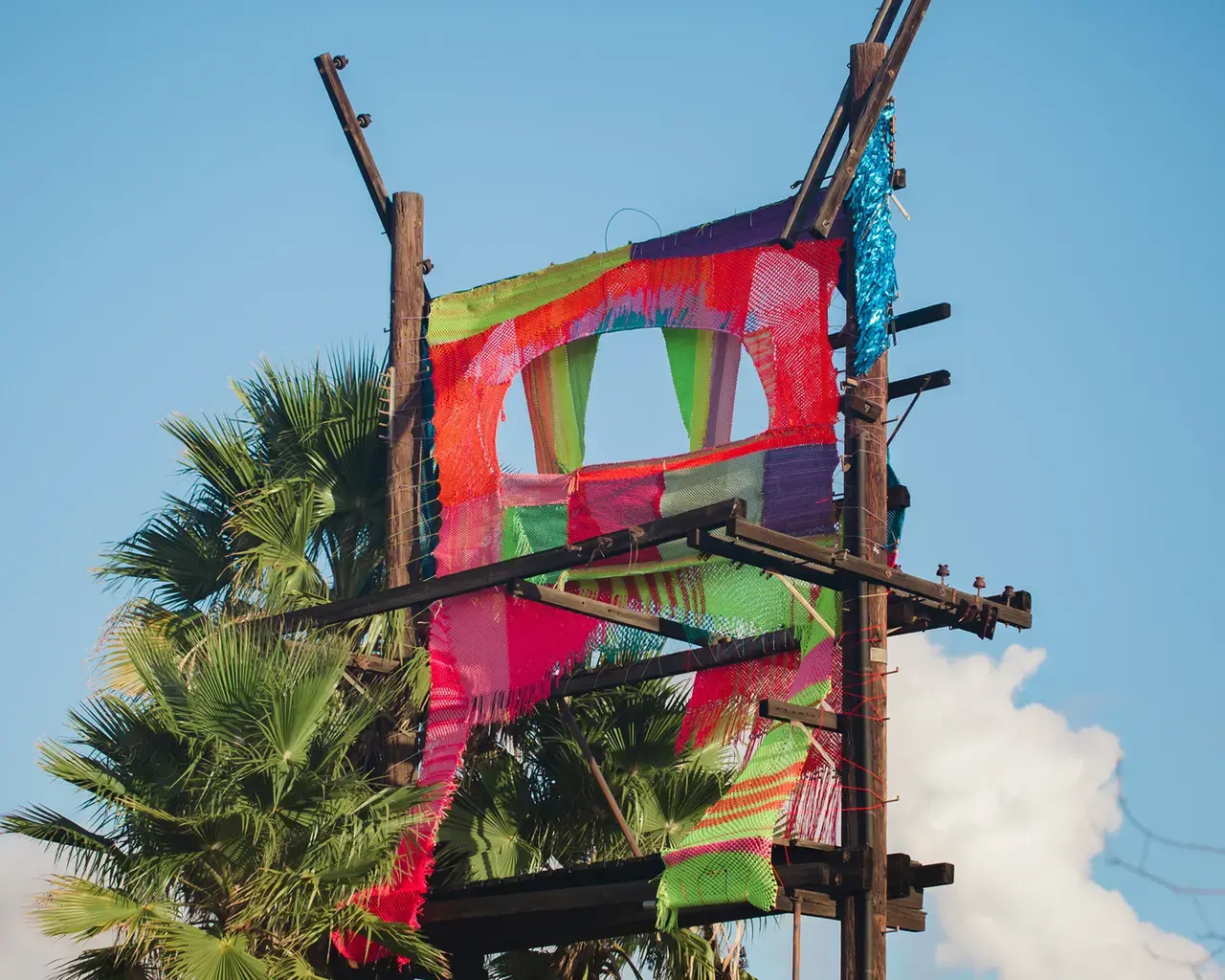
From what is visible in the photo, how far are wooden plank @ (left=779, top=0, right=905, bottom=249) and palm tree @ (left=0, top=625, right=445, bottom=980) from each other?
164 inches

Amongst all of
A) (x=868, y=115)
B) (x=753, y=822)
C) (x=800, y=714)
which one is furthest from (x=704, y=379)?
(x=753, y=822)

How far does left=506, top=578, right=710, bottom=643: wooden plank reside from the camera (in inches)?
558

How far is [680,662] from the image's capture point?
14.1 metres

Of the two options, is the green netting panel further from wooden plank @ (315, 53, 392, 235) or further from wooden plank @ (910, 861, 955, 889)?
wooden plank @ (910, 861, 955, 889)

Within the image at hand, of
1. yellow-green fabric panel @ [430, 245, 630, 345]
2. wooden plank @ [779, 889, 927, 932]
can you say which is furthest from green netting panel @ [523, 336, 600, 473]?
wooden plank @ [779, 889, 927, 932]

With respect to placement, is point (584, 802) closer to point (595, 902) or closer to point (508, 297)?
point (595, 902)

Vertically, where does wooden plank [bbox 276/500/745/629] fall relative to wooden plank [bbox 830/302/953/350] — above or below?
below

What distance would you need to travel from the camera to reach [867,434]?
43.8 ft

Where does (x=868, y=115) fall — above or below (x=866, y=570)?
above

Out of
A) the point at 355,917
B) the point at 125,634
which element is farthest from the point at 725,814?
the point at 125,634

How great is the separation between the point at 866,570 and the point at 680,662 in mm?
1864

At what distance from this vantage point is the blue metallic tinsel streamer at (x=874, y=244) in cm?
1344

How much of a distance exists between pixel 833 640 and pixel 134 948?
15.4 ft

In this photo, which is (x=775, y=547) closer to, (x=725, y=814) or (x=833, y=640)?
(x=833, y=640)
